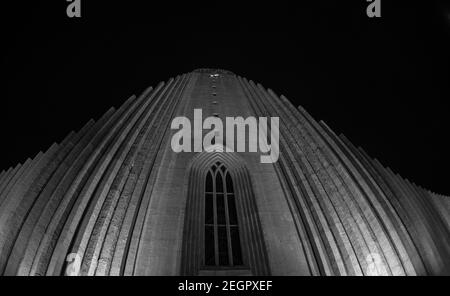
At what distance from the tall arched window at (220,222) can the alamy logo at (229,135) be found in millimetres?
1163

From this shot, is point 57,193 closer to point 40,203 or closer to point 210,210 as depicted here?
point 40,203

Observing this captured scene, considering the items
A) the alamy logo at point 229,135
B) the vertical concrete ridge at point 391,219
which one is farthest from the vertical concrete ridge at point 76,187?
the vertical concrete ridge at point 391,219

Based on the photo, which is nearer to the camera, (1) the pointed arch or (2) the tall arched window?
(1) the pointed arch

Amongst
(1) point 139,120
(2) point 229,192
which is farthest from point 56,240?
(1) point 139,120

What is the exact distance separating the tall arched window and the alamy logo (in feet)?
3.81

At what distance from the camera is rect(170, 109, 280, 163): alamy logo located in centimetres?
1875

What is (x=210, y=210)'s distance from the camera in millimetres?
16547

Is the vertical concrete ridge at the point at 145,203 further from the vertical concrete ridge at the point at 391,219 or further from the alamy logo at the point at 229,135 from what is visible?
the vertical concrete ridge at the point at 391,219

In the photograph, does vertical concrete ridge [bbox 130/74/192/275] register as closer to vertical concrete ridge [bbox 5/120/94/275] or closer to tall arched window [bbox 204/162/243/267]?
tall arched window [bbox 204/162/243/267]

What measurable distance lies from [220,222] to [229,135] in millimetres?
4949

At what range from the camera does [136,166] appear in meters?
17.2

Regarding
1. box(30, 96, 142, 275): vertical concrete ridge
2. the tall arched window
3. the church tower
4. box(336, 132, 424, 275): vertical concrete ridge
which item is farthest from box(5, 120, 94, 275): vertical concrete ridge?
box(336, 132, 424, 275): vertical concrete ridge

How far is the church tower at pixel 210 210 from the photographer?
1352cm

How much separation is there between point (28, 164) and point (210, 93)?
1067 centimetres
